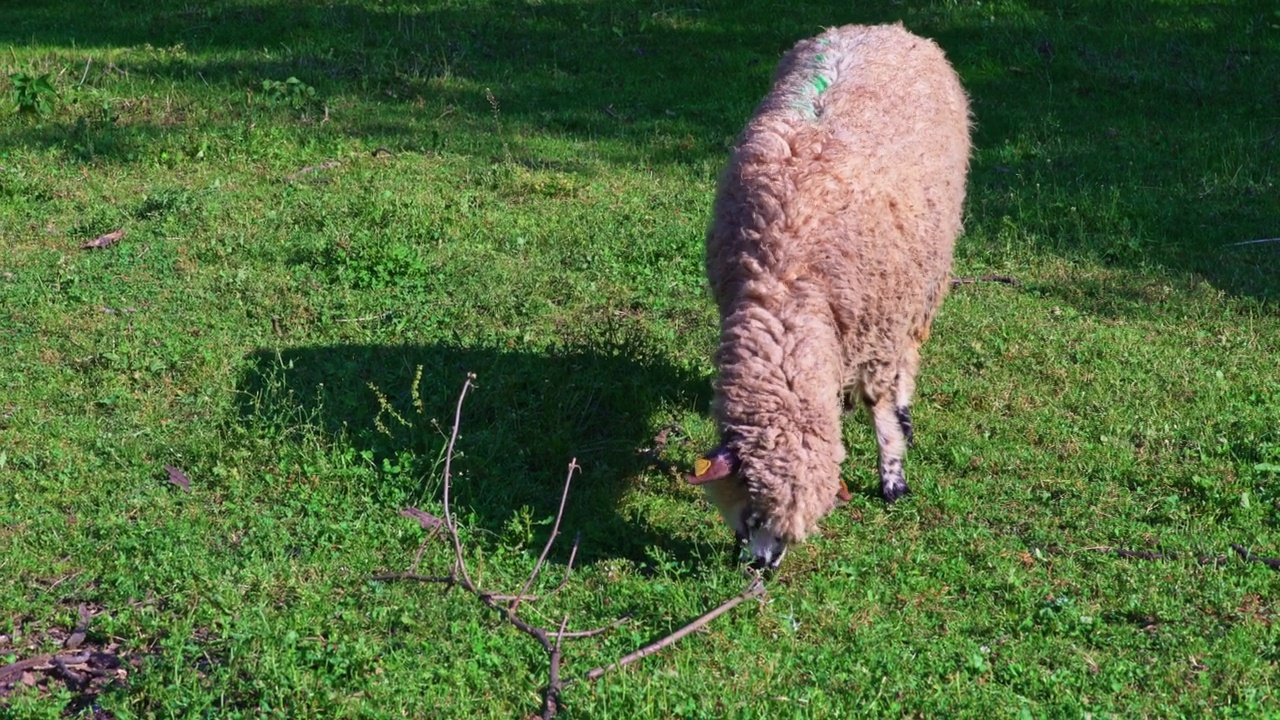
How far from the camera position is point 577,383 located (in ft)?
21.7

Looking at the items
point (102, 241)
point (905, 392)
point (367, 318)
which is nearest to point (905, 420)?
point (905, 392)

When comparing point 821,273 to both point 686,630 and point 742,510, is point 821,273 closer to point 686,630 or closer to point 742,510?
point 742,510

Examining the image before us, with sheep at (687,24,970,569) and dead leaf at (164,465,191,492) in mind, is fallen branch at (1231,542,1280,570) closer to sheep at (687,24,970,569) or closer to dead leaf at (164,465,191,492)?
sheep at (687,24,970,569)

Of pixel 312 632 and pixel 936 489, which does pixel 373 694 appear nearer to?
pixel 312 632

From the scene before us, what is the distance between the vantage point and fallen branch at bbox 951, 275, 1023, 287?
327 inches

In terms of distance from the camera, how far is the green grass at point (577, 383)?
463cm

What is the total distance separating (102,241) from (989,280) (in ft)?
18.7

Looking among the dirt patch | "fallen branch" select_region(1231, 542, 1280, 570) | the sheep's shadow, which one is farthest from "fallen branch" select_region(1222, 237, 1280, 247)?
the dirt patch

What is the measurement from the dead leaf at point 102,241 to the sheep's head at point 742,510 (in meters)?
4.99

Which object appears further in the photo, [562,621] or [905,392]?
[905,392]

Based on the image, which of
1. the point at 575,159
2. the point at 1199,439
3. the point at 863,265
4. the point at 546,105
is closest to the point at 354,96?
the point at 546,105

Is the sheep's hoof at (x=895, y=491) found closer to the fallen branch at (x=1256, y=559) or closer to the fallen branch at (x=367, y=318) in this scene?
the fallen branch at (x=1256, y=559)

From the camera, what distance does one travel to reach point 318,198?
9.14m

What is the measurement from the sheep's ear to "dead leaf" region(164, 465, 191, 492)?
7.69ft
